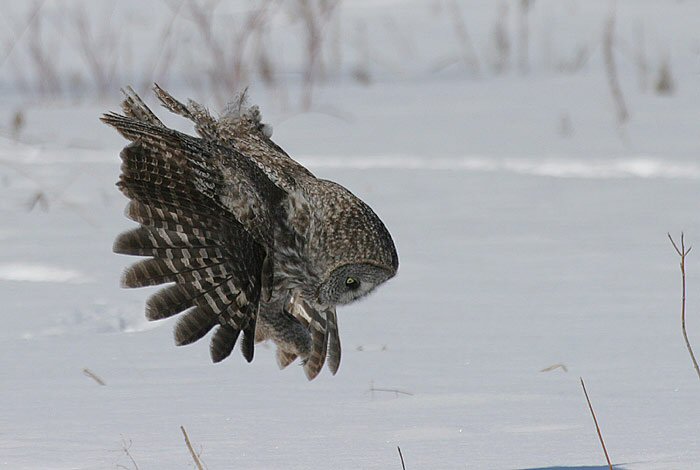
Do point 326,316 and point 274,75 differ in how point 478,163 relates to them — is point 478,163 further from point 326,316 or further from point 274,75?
point 326,316

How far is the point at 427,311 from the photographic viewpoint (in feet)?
15.2

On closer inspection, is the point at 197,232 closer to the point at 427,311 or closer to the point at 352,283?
the point at 352,283

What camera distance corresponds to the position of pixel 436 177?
7.54m

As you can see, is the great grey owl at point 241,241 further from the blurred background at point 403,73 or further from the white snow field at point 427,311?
the blurred background at point 403,73

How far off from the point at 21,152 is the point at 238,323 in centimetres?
502

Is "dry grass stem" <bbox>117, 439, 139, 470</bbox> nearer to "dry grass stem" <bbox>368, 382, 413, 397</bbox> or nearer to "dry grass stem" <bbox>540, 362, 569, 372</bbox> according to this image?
"dry grass stem" <bbox>368, 382, 413, 397</bbox>

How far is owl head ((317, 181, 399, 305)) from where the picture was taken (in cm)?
380

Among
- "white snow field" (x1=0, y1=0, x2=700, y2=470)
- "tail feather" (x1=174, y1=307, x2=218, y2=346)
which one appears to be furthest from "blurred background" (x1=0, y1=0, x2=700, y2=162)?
"tail feather" (x1=174, y1=307, x2=218, y2=346)

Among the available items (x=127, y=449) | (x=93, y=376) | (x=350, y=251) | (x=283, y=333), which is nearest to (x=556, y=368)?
(x=350, y=251)

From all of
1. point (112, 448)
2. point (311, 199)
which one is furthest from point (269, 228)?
point (112, 448)

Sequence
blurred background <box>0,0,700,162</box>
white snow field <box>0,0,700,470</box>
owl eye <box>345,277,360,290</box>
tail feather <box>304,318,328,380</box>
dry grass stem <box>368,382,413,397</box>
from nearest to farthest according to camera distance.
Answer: white snow field <box>0,0,700,470</box> → dry grass stem <box>368,382,413,397</box> → tail feather <box>304,318,328,380</box> → owl eye <box>345,277,360,290</box> → blurred background <box>0,0,700,162</box>

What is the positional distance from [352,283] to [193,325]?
65 cm

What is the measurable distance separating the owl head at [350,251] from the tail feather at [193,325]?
1.80 ft

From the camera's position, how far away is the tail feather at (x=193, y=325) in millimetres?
3377
